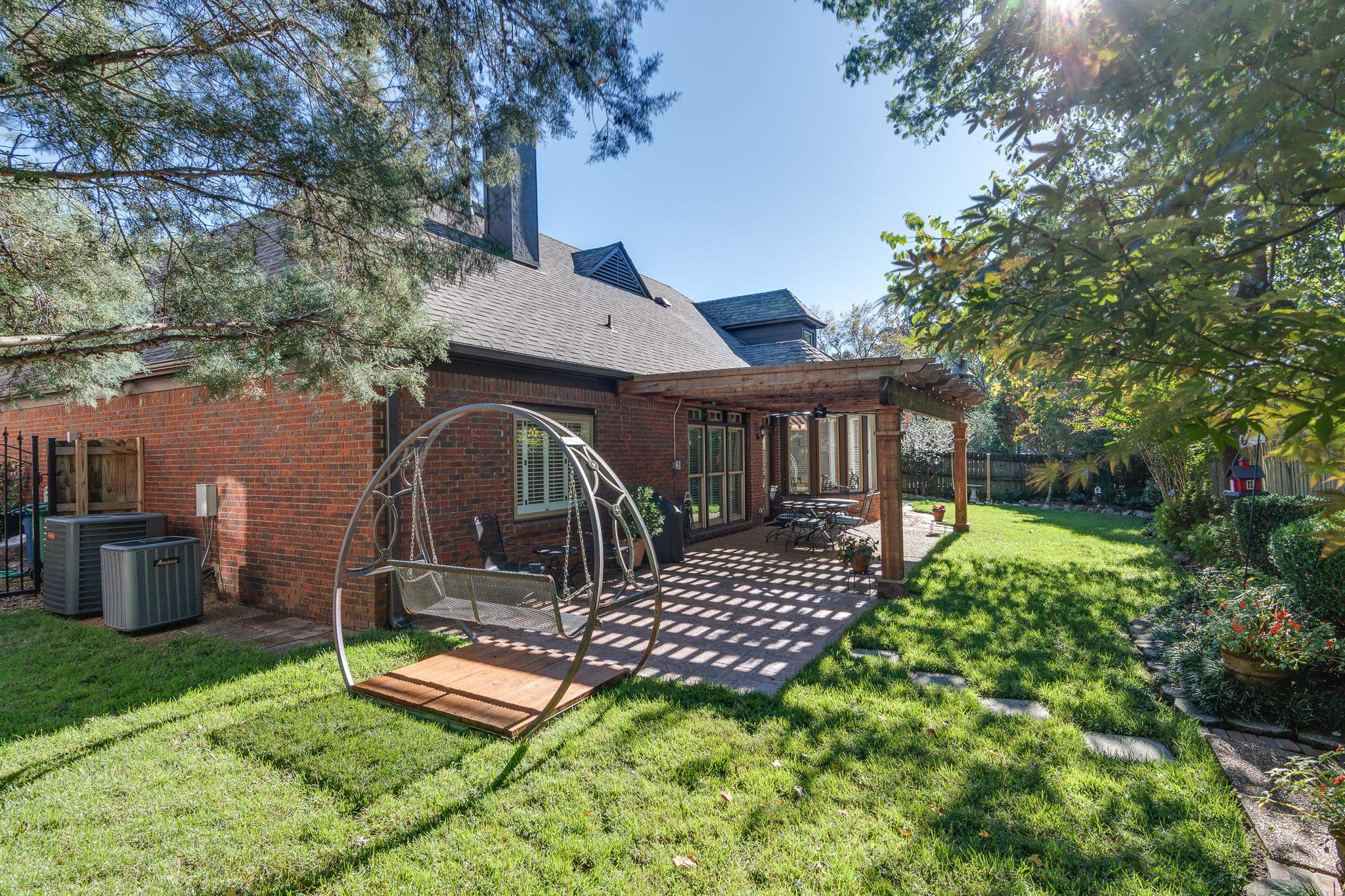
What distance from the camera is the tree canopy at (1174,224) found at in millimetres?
1595

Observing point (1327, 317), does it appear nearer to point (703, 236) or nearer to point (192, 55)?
point (192, 55)

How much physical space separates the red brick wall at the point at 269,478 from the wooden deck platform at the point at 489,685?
172 cm

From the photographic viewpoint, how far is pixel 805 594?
7.19 metres

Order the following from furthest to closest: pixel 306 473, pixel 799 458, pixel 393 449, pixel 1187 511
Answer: pixel 799 458 < pixel 1187 511 < pixel 306 473 < pixel 393 449

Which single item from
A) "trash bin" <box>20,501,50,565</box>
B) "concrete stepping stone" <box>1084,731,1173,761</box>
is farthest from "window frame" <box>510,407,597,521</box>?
"concrete stepping stone" <box>1084,731,1173,761</box>

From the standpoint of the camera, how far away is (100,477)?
26.1ft

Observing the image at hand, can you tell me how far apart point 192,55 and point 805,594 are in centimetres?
694

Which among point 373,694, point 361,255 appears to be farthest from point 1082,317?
point 373,694

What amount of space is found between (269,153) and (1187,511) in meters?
12.2

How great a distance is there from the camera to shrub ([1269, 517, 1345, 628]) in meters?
4.26

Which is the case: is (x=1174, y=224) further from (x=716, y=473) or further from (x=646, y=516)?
(x=716, y=473)

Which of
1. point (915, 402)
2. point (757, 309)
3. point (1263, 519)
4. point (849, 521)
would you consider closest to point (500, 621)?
point (915, 402)

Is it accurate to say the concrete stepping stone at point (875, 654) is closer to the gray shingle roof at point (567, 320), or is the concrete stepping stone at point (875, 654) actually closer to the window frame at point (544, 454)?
the window frame at point (544, 454)

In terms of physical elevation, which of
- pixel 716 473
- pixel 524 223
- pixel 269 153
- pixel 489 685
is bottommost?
pixel 489 685
